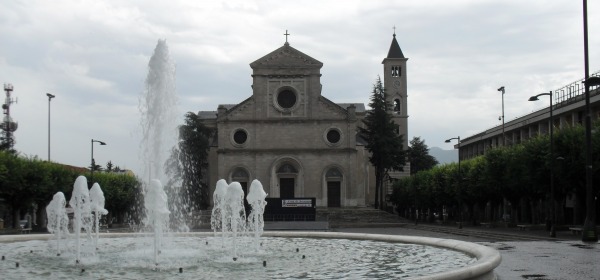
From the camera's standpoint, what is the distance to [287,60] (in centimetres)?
6894

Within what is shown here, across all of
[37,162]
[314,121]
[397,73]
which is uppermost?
[397,73]

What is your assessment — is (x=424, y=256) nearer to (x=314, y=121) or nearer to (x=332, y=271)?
(x=332, y=271)

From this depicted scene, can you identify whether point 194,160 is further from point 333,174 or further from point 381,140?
point 381,140

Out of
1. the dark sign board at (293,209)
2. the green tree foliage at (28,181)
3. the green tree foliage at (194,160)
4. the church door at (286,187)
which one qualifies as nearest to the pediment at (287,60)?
the green tree foliage at (194,160)

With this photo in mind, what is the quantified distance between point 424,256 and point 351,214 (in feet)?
154

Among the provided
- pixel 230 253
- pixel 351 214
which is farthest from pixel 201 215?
pixel 230 253

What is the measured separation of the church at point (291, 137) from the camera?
68.1 metres

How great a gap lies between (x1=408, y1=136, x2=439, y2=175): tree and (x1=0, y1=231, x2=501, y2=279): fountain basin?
9562 cm

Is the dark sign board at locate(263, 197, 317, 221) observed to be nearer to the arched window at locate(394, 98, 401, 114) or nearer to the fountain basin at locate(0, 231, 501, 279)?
the fountain basin at locate(0, 231, 501, 279)

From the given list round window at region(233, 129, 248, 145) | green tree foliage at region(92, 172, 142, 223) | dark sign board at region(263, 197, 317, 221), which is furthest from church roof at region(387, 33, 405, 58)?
dark sign board at region(263, 197, 317, 221)

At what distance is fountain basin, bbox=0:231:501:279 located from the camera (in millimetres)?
12852

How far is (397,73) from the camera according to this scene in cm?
9019

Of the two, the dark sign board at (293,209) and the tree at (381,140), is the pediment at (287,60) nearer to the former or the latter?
the tree at (381,140)

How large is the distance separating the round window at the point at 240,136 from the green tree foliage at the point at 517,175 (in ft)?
57.1
